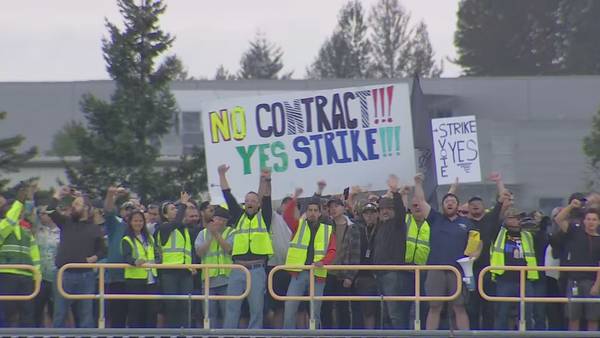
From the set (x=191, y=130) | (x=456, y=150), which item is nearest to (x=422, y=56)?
(x=191, y=130)

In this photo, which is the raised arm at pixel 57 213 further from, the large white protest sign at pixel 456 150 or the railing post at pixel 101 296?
the large white protest sign at pixel 456 150

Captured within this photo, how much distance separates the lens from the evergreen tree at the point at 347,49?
86025mm

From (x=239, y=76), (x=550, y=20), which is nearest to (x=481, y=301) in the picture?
(x=550, y=20)

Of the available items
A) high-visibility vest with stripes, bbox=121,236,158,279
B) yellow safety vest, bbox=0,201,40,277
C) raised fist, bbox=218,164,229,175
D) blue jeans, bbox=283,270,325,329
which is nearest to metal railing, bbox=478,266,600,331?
blue jeans, bbox=283,270,325,329

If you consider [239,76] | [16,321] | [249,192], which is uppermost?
[239,76]

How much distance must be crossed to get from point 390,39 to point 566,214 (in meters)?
Result: 72.9

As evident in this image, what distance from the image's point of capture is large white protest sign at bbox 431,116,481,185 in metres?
16.1

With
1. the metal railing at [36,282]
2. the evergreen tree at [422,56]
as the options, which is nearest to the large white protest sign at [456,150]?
the metal railing at [36,282]

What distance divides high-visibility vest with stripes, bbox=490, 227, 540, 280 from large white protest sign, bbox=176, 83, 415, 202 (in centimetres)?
140

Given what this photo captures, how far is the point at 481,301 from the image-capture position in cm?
1509

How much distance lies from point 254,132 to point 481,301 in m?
3.32

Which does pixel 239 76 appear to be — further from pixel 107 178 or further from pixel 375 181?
pixel 375 181

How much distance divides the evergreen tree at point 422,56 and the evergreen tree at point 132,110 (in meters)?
53.0

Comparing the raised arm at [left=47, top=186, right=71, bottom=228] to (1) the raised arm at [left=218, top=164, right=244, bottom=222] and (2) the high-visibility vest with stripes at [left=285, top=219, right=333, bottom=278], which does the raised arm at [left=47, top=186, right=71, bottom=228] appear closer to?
(1) the raised arm at [left=218, top=164, right=244, bottom=222]
